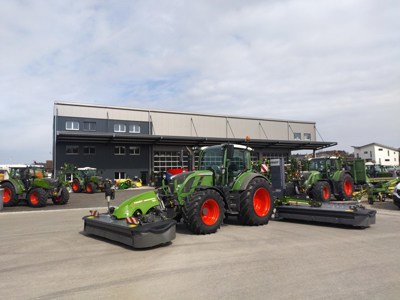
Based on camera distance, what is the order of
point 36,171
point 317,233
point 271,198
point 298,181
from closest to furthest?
point 317,233, point 271,198, point 298,181, point 36,171

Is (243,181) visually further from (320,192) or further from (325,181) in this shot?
(325,181)

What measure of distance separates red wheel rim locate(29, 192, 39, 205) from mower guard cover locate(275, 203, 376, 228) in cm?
1190

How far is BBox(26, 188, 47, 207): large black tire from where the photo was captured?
56.0 feet

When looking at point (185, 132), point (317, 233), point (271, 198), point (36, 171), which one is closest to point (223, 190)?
point (271, 198)

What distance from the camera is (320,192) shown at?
15.4m

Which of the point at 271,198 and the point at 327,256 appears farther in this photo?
the point at 271,198

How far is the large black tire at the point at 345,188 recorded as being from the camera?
16.6 m

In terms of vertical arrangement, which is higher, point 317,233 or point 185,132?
point 185,132

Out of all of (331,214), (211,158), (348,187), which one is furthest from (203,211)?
(348,187)

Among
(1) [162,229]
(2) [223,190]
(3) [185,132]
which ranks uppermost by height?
(3) [185,132]

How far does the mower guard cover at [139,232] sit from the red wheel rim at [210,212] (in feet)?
4.21

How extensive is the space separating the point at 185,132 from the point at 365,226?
32.9 m

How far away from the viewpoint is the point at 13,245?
7820 mm

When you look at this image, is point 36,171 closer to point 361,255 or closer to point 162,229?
point 162,229
